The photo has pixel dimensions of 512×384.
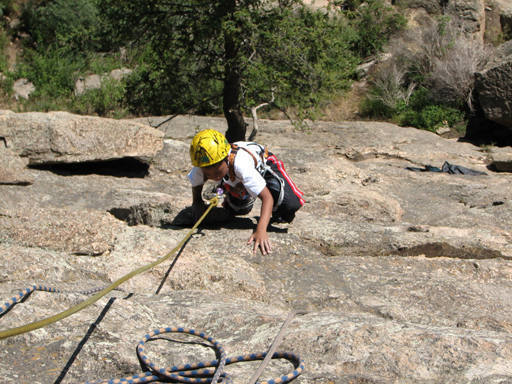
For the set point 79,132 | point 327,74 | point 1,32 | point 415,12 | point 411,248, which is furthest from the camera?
point 415,12

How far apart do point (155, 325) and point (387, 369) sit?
3.47ft

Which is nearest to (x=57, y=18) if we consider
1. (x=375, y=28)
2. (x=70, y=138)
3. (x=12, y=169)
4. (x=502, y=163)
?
(x=375, y=28)

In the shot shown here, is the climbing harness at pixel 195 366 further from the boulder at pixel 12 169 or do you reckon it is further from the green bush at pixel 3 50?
the green bush at pixel 3 50

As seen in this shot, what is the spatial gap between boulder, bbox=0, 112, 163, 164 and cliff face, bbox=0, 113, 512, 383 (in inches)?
1.1

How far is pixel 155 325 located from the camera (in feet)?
8.07

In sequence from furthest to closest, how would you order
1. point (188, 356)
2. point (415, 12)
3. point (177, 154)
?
point (415, 12) < point (177, 154) < point (188, 356)

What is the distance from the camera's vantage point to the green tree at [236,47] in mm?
7113

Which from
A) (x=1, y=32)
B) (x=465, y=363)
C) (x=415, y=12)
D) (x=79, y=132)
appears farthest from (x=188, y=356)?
(x=415, y=12)

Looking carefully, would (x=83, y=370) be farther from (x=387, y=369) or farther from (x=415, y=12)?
(x=415, y=12)

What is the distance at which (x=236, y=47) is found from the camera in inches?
295

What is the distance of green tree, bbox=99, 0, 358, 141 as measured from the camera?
280 inches

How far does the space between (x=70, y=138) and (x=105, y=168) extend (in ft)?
2.32

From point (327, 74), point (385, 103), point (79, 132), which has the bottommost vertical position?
point (385, 103)

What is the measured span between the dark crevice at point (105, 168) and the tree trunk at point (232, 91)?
6.22 feet
